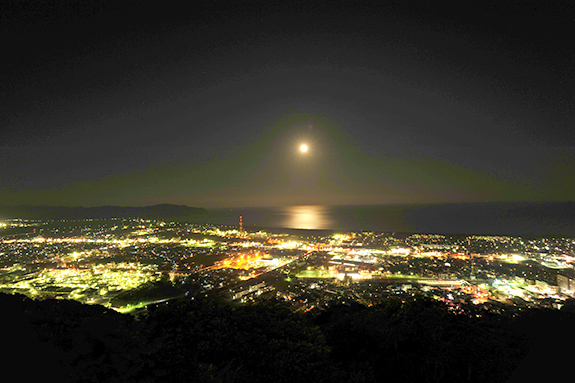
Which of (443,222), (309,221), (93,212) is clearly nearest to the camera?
(443,222)

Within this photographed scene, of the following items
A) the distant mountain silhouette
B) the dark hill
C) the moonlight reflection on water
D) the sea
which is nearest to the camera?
the dark hill

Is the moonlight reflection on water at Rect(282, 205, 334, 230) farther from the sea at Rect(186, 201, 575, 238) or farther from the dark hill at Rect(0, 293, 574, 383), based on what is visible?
the dark hill at Rect(0, 293, 574, 383)

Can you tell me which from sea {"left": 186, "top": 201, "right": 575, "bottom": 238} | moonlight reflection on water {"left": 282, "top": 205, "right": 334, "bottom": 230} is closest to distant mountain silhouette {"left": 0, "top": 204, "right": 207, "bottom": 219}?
sea {"left": 186, "top": 201, "right": 575, "bottom": 238}

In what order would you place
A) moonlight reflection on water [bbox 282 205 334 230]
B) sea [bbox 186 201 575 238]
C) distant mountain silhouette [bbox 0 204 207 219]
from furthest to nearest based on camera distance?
distant mountain silhouette [bbox 0 204 207 219] → moonlight reflection on water [bbox 282 205 334 230] → sea [bbox 186 201 575 238]

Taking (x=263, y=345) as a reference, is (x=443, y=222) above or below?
below

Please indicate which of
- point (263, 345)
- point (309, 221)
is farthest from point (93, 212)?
point (263, 345)

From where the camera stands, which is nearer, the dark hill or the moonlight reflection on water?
the dark hill

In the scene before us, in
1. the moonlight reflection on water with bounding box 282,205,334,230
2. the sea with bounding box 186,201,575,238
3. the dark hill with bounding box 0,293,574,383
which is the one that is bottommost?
the moonlight reflection on water with bounding box 282,205,334,230

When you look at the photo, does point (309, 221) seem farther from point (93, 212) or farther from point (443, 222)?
point (93, 212)

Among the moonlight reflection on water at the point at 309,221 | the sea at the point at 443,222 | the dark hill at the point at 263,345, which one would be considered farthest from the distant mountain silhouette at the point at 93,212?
the dark hill at the point at 263,345

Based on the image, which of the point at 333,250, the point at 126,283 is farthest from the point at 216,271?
the point at 333,250
